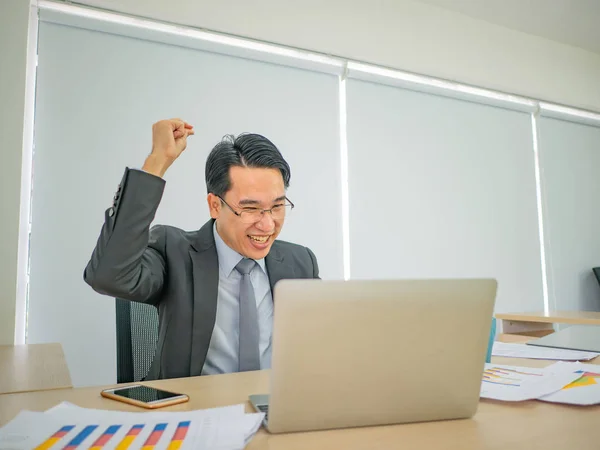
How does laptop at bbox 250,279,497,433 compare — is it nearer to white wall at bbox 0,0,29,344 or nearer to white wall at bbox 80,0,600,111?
white wall at bbox 0,0,29,344

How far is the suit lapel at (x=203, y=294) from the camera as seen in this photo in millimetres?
1344

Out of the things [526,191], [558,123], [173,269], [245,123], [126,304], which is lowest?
[126,304]

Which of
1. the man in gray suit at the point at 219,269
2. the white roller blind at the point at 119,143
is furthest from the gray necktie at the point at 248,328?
the white roller blind at the point at 119,143

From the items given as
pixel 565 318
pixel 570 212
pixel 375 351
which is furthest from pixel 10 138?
pixel 570 212

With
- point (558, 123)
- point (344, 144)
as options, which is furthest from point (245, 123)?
point (558, 123)

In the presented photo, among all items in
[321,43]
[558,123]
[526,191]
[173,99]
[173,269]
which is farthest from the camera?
[558,123]

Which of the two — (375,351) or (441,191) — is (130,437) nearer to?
(375,351)

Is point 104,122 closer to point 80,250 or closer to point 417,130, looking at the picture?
point 80,250

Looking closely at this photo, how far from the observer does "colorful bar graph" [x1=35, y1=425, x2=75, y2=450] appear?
0.60 metres

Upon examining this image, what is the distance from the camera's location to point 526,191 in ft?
12.7

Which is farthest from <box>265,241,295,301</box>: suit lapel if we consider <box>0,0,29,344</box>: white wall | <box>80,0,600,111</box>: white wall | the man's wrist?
<box>80,0,600,111</box>: white wall

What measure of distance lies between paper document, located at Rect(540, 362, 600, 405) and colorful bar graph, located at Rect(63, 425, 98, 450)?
751 mm

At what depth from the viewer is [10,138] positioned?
2.25 meters

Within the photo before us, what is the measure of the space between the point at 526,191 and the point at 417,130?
1136mm
